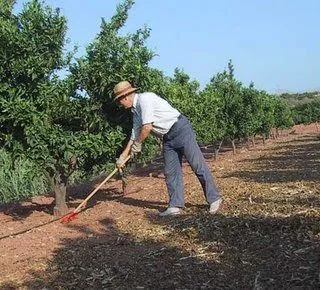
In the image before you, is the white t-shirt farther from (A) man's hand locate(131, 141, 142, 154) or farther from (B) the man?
(A) man's hand locate(131, 141, 142, 154)

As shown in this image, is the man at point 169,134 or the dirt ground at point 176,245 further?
the man at point 169,134

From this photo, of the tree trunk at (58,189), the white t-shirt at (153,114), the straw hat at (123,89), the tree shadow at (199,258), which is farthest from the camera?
the tree trunk at (58,189)

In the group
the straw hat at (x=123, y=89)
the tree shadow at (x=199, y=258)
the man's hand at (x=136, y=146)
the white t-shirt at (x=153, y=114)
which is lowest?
the tree shadow at (x=199, y=258)

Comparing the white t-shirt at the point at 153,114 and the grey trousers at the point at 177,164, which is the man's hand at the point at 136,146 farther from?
the grey trousers at the point at 177,164

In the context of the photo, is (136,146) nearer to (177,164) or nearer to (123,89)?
(177,164)

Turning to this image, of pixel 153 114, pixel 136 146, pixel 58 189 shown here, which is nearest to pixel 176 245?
pixel 136 146

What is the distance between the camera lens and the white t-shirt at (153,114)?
6.17 m

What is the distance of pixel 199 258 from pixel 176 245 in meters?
0.53

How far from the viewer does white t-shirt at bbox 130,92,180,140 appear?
6168 millimetres

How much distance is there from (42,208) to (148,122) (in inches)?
121

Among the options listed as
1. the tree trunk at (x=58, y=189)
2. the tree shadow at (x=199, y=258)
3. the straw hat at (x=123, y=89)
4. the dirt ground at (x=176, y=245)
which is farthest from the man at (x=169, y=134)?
the tree trunk at (x=58, y=189)

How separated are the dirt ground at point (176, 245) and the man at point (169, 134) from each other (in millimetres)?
256

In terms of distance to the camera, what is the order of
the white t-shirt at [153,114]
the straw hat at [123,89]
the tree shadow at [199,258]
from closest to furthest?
1. the tree shadow at [199,258]
2. the white t-shirt at [153,114]
3. the straw hat at [123,89]

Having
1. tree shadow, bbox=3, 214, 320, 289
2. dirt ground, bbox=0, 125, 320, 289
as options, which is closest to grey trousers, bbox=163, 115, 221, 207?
dirt ground, bbox=0, 125, 320, 289
